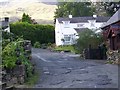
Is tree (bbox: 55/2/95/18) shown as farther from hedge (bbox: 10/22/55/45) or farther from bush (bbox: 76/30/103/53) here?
bush (bbox: 76/30/103/53)

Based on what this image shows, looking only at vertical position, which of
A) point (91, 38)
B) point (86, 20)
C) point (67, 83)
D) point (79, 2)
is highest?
point (79, 2)

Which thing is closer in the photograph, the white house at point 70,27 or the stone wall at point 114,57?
the stone wall at point 114,57

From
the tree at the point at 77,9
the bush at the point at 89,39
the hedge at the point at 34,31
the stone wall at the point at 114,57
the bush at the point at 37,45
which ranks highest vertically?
the tree at the point at 77,9

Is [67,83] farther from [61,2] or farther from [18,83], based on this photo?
[61,2]

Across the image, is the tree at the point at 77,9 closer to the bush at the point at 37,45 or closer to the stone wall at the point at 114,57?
the bush at the point at 37,45

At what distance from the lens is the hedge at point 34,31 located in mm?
44625

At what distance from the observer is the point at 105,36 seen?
2580 centimetres

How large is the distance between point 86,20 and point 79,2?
1432 centimetres

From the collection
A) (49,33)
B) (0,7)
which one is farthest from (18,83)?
(49,33)

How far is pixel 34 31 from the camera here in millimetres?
46688

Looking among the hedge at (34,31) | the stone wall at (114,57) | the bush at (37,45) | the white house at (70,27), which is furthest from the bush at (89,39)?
the white house at (70,27)

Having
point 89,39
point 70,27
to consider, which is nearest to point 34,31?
point 70,27

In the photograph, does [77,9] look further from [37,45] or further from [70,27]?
[37,45]

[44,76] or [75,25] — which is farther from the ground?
[75,25]
